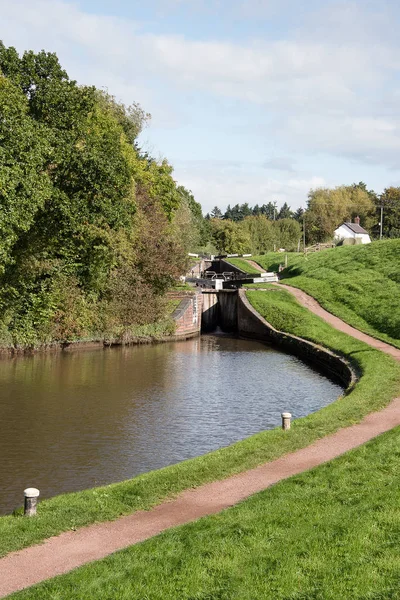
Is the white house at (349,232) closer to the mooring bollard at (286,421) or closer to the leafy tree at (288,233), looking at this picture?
the leafy tree at (288,233)

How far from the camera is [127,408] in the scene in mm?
25469

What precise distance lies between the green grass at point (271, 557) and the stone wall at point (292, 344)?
15.8 meters

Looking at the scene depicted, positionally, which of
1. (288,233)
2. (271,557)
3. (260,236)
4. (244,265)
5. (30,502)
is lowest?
(30,502)

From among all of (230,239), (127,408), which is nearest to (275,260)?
(230,239)

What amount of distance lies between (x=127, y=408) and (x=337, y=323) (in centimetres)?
2422

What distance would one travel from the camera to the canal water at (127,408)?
18.5 metres

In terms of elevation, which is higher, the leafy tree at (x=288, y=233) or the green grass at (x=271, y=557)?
the leafy tree at (x=288, y=233)

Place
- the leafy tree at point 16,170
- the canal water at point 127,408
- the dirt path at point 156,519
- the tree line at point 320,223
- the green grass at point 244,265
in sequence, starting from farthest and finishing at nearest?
the tree line at point 320,223 → the green grass at point 244,265 → the leafy tree at point 16,170 → the canal water at point 127,408 → the dirt path at point 156,519

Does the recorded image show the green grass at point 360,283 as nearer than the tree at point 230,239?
Yes

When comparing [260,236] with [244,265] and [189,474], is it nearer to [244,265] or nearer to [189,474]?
[244,265]

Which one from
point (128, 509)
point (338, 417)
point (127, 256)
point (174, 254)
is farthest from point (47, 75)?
point (128, 509)

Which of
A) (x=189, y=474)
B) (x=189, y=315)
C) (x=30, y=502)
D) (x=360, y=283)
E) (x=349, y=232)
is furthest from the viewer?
(x=349, y=232)

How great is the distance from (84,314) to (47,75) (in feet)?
51.4

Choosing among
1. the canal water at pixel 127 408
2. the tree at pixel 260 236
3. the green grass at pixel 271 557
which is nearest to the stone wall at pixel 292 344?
the canal water at pixel 127 408
